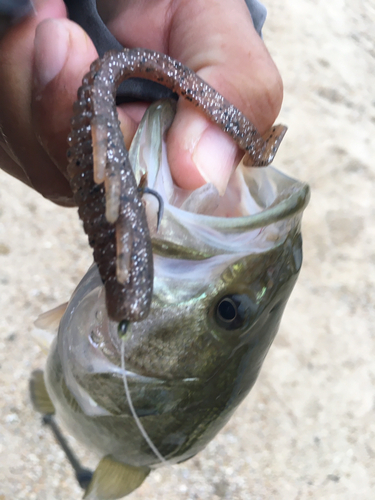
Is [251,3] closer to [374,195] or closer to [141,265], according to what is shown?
[141,265]

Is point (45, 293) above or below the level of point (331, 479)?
above

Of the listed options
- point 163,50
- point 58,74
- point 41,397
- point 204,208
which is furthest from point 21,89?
point 41,397

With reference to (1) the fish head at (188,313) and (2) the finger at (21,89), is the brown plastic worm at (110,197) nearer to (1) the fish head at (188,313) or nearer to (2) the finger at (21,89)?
(1) the fish head at (188,313)

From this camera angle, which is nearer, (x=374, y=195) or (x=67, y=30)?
(x=67, y=30)

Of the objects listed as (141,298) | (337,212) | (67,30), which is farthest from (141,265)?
A: (337,212)

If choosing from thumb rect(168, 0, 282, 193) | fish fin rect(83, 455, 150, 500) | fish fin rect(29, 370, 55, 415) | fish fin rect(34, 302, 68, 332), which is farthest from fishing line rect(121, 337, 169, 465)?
fish fin rect(29, 370, 55, 415)

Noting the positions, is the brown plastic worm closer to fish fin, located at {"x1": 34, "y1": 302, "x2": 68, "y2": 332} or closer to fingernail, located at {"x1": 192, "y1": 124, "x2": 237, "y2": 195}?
fingernail, located at {"x1": 192, "y1": 124, "x2": 237, "y2": 195}

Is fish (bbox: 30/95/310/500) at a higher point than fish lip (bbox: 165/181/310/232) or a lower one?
lower
